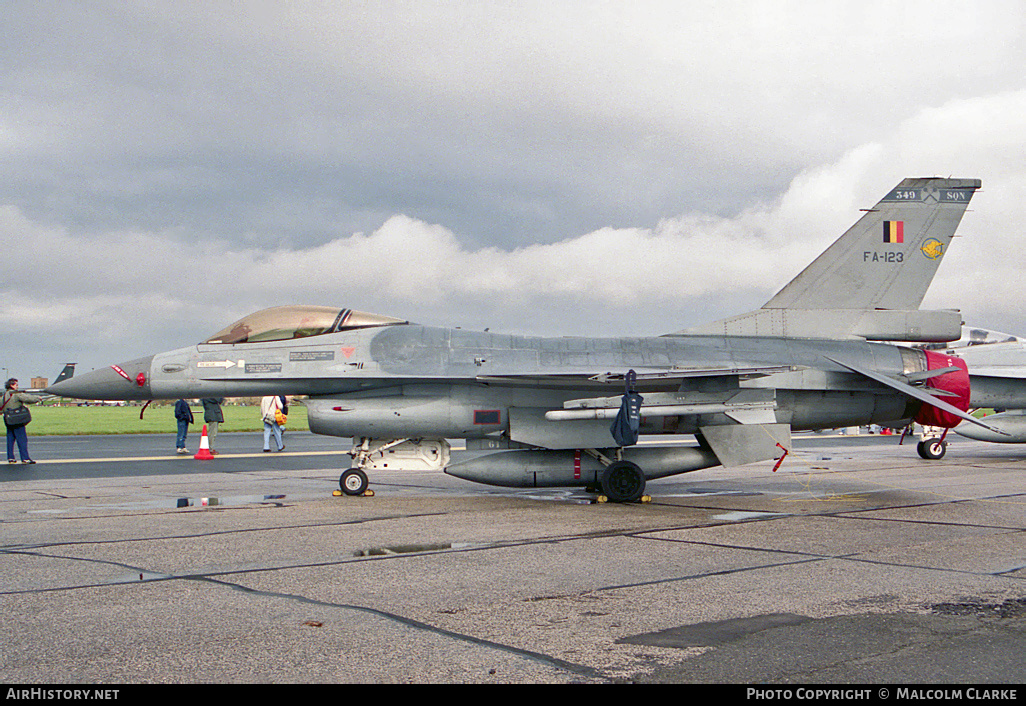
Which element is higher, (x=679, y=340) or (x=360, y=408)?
(x=679, y=340)

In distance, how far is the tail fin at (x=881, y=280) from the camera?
12.4 metres

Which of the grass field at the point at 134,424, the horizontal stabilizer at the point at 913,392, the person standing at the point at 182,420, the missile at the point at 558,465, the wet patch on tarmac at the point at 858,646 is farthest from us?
the grass field at the point at 134,424

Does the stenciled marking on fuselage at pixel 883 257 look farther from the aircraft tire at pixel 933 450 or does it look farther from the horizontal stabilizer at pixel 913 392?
the aircraft tire at pixel 933 450

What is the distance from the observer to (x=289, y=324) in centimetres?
1173

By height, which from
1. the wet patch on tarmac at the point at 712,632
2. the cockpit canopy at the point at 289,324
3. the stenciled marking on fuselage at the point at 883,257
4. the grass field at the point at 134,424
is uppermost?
the stenciled marking on fuselage at the point at 883,257

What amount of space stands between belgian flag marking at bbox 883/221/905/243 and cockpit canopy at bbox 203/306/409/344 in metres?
7.67

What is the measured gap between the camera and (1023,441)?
1886 centimetres

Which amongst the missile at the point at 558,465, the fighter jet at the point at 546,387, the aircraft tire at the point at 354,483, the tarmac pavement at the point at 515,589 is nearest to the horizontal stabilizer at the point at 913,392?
the fighter jet at the point at 546,387

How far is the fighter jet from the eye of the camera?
434 inches

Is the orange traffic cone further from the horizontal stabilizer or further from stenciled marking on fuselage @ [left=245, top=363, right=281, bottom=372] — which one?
the horizontal stabilizer

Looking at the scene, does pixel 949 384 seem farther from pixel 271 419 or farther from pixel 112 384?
pixel 271 419

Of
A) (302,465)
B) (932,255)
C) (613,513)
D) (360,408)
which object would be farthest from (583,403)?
(302,465)
